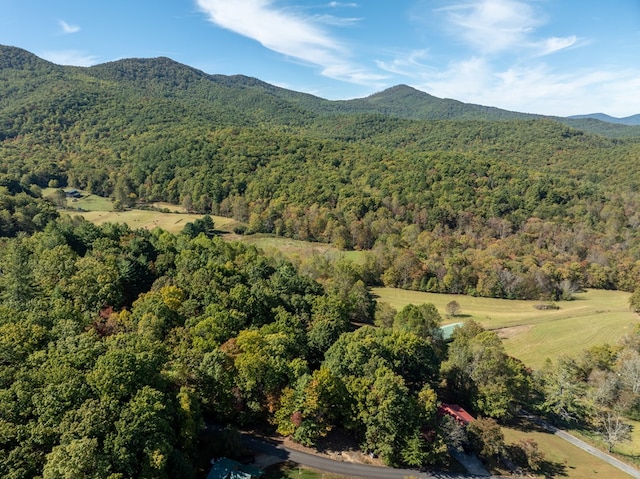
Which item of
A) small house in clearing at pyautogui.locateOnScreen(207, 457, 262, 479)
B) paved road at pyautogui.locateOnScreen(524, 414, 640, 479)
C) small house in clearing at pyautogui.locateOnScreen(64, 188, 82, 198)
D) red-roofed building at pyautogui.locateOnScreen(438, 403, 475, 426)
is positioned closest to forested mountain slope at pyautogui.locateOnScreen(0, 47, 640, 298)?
small house in clearing at pyautogui.locateOnScreen(64, 188, 82, 198)

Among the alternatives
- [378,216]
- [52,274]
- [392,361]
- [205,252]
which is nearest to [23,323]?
[52,274]

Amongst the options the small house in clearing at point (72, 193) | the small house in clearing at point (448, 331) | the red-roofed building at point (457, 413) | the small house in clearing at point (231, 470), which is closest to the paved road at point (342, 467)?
the small house in clearing at point (231, 470)

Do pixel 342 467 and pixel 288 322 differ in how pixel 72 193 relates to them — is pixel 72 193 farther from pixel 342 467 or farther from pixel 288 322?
pixel 342 467

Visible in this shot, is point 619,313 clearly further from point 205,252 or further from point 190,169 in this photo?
point 190,169

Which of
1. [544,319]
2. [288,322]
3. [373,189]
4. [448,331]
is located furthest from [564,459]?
[373,189]

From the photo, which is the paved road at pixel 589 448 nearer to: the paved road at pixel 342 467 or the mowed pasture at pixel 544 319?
the mowed pasture at pixel 544 319
